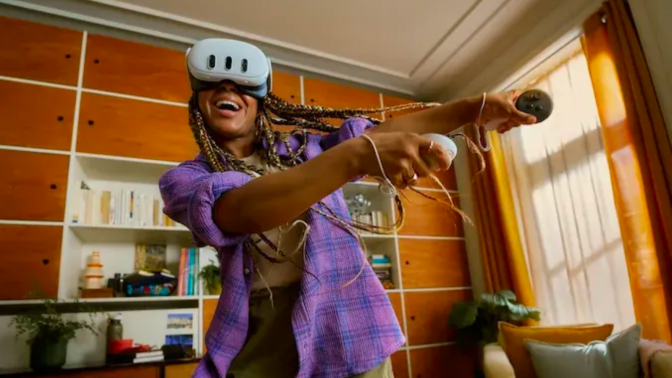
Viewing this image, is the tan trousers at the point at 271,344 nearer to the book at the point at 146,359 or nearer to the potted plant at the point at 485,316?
the book at the point at 146,359

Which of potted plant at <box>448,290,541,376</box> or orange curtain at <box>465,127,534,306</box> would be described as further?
orange curtain at <box>465,127,534,306</box>

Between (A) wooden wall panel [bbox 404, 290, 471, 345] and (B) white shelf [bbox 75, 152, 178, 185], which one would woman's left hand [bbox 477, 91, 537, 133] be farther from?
(A) wooden wall panel [bbox 404, 290, 471, 345]

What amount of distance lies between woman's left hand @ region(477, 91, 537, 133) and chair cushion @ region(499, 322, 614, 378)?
1.98 m

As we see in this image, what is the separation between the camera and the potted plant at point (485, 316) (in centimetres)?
279

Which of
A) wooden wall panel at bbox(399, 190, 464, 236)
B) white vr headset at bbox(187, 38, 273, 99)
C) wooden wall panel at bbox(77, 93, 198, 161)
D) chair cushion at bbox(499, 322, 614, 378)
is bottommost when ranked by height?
chair cushion at bbox(499, 322, 614, 378)

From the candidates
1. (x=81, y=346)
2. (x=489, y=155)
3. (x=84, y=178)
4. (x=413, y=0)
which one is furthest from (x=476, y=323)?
(x=84, y=178)

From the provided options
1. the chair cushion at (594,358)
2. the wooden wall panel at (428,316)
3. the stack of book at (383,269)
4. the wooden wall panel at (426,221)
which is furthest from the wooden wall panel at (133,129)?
the chair cushion at (594,358)

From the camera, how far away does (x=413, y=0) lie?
2766mm

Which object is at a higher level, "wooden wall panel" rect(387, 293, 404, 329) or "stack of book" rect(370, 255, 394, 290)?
"stack of book" rect(370, 255, 394, 290)

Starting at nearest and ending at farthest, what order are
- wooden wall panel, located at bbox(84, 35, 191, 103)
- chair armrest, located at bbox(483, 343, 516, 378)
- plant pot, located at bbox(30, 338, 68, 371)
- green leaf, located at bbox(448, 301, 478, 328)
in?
plant pot, located at bbox(30, 338, 68, 371), chair armrest, located at bbox(483, 343, 516, 378), wooden wall panel, located at bbox(84, 35, 191, 103), green leaf, located at bbox(448, 301, 478, 328)

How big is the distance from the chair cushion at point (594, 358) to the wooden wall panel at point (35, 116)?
105 inches

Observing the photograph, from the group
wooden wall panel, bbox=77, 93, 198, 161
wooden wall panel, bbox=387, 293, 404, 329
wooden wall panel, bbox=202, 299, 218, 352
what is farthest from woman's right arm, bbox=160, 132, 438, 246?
wooden wall panel, bbox=387, 293, 404, 329

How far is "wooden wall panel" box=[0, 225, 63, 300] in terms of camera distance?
7.25 feet

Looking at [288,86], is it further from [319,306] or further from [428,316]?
[319,306]
